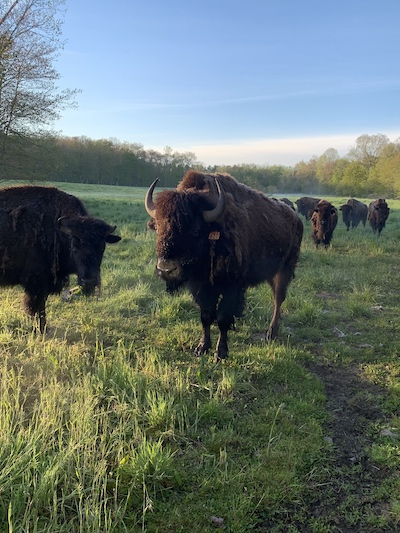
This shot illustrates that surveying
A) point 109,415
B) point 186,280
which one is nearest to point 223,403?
point 109,415

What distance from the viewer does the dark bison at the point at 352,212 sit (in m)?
23.6

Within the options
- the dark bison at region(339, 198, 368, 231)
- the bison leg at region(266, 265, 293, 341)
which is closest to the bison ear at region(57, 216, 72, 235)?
the bison leg at region(266, 265, 293, 341)

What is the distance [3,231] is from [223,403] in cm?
372

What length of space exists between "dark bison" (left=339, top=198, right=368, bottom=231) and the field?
1892 cm

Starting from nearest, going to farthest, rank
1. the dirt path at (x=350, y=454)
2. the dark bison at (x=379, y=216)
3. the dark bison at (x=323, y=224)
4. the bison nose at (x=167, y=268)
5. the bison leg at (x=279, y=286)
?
the dirt path at (x=350, y=454) → the bison nose at (x=167, y=268) → the bison leg at (x=279, y=286) → the dark bison at (x=323, y=224) → the dark bison at (x=379, y=216)

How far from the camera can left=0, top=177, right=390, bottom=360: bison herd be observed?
180 inches

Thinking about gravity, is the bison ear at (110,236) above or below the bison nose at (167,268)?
above

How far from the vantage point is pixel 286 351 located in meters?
4.92

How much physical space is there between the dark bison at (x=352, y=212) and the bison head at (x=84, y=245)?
2074cm

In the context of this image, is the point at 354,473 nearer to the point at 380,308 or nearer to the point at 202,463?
the point at 202,463

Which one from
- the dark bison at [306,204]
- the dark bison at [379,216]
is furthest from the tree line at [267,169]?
the dark bison at [379,216]

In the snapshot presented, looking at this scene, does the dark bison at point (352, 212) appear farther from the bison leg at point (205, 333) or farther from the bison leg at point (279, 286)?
the bison leg at point (205, 333)

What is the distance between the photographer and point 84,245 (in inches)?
205

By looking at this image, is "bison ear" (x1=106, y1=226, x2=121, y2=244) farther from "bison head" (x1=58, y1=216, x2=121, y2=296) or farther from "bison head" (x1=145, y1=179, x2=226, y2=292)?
"bison head" (x1=145, y1=179, x2=226, y2=292)
